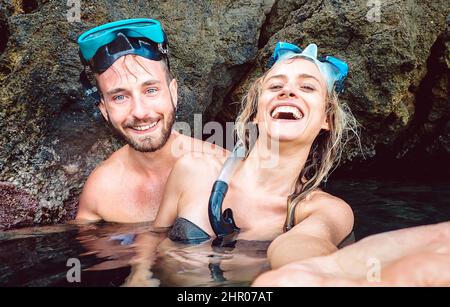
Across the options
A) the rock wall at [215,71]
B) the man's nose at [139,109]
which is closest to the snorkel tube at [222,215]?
the man's nose at [139,109]

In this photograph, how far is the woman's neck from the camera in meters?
3.91

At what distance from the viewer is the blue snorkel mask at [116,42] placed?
4.36 metres

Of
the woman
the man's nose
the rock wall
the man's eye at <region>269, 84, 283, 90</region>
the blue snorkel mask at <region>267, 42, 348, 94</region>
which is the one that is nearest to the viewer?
the woman

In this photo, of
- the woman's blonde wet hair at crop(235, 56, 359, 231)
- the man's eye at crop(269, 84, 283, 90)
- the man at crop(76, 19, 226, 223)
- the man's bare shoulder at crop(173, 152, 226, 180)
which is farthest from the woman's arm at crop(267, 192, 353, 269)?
the man at crop(76, 19, 226, 223)

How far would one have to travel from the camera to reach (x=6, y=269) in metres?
3.18

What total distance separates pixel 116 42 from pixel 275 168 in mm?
1739

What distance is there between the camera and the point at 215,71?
587cm

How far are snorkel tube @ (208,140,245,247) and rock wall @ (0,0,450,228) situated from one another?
6.72ft

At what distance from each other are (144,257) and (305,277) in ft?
4.54

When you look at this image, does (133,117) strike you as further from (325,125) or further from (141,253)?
(325,125)

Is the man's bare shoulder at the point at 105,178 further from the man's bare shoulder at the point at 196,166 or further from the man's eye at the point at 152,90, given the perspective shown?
the man's bare shoulder at the point at 196,166

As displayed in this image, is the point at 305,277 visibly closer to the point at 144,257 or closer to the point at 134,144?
the point at 144,257

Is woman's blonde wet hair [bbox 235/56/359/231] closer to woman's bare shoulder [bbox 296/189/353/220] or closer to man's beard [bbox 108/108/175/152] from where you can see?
woman's bare shoulder [bbox 296/189/353/220]
